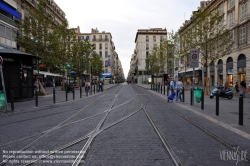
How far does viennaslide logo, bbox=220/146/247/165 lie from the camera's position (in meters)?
3.82

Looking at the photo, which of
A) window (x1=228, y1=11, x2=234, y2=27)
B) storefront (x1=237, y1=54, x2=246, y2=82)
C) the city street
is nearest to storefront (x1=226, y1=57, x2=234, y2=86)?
storefront (x1=237, y1=54, x2=246, y2=82)

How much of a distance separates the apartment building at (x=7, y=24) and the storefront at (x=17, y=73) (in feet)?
28.0

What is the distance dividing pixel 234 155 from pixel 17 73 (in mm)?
14436

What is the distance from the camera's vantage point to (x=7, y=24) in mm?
23484

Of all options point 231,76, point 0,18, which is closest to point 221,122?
point 0,18

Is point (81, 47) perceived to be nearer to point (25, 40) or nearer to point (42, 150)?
point (25, 40)

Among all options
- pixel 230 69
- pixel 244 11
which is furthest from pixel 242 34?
pixel 230 69

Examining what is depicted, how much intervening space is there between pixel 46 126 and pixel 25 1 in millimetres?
31326

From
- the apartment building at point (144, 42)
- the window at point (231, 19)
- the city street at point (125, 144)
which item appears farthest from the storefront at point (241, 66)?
the apartment building at point (144, 42)

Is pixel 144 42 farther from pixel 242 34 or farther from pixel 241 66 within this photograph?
pixel 241 66

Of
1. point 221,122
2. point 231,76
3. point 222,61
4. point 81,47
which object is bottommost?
point 221,122

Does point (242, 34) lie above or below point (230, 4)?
below

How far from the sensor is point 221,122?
23.5 feet

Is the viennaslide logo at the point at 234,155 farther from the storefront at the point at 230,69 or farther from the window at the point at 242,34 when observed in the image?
the storefront at the point at 230,69
